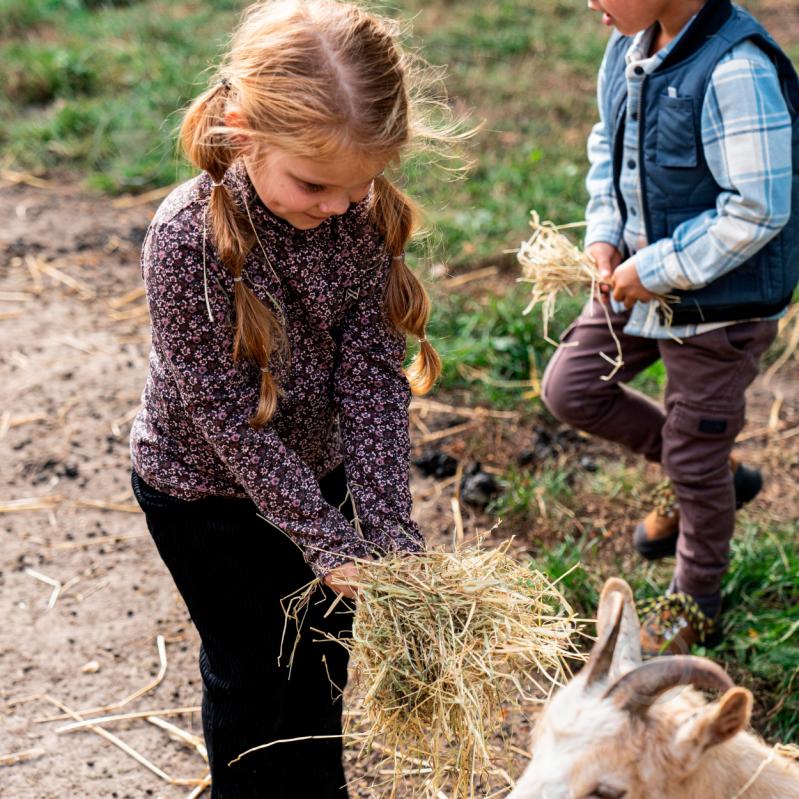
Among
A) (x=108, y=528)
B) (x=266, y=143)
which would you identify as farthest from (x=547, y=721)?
(x=108, y=528)

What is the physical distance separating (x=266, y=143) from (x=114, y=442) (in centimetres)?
324

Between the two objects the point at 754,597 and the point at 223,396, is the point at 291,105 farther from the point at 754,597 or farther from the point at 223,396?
the point at 754,597

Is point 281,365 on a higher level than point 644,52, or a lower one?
lower

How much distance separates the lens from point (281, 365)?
2781mm

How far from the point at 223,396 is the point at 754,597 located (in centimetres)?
248

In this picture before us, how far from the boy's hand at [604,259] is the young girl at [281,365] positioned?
1.07 metres

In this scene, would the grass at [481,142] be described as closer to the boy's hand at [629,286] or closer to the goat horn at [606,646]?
the boy's hand at [629,286]

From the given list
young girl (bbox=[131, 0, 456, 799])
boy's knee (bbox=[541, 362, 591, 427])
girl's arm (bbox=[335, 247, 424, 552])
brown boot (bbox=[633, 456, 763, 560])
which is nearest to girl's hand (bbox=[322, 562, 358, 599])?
young girl (bbox=[131, 0, 456, 799])

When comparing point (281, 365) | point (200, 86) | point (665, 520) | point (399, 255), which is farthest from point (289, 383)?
point (200, 86)

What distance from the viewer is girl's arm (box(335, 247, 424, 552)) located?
9.28 feet

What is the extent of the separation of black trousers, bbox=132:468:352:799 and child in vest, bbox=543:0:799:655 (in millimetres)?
1290

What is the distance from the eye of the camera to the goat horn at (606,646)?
2537mm

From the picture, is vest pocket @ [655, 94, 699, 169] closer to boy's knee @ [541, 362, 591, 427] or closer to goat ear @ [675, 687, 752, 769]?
boy's knee @ [541, 362, 591, 427]

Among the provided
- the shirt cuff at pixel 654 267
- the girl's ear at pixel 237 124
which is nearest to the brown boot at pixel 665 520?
the shirt cuff at pixel 654 267
